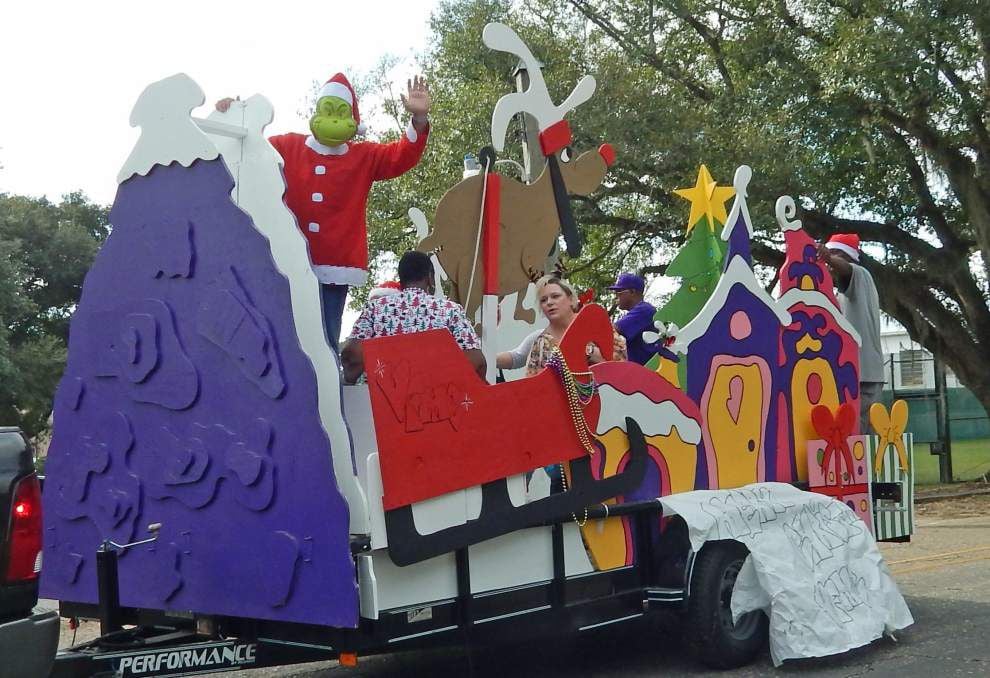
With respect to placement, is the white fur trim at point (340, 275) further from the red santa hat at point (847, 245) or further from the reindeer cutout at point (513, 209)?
the red santa hat at point (847, 245)

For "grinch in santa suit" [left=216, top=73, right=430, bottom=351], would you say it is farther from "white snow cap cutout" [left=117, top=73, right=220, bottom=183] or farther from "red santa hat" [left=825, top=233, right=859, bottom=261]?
"red santa hat" [left=825, top=233, right=859, bottom=261]

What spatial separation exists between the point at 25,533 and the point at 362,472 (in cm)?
157

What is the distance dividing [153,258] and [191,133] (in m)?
0.55

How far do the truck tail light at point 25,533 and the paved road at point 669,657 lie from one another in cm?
290

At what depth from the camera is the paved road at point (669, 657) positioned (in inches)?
226

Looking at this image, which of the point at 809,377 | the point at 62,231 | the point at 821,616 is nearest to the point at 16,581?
the point at 821,616

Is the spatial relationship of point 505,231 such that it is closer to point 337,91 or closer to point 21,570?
point 337,91

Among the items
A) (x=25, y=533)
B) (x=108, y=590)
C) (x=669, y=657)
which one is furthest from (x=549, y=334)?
(x=25, y=533)

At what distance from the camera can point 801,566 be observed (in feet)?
19.2

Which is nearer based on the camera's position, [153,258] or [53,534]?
[153,258]

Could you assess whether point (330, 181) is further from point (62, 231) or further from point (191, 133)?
point (62, 231)

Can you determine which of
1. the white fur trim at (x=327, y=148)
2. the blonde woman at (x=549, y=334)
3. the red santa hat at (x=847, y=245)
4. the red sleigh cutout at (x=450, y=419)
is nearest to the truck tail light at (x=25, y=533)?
the red sleigh cutout at (x=450, y=419)

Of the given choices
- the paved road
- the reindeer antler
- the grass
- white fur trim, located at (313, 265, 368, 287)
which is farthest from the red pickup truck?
the grass

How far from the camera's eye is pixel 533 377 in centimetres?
491
